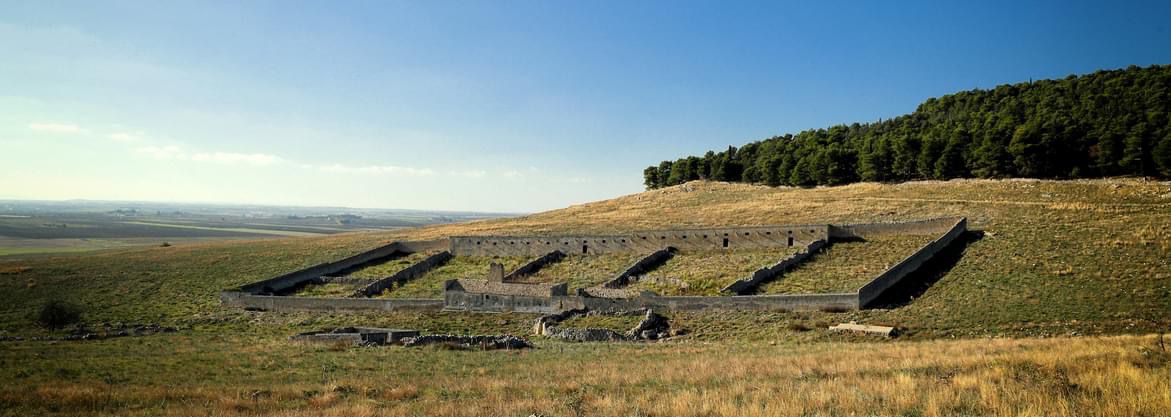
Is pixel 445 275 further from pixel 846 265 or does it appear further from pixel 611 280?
pixel 846 265

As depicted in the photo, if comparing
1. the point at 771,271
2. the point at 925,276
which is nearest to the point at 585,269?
the point at 771,271

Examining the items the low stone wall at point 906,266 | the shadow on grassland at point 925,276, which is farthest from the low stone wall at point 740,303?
the shadow on grassland at point 925,276

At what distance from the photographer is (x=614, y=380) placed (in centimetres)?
Answer: 1471

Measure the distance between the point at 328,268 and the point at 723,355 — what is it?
119 ft

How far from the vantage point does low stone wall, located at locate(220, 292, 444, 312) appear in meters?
33.6

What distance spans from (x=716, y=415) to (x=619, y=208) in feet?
251

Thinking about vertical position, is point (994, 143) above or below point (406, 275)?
above

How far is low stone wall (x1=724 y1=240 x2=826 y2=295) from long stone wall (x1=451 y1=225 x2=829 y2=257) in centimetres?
251

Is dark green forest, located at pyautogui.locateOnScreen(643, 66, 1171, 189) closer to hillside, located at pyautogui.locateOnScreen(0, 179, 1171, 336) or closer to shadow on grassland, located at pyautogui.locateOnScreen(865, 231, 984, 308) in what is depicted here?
hillside, located at pyautogui.locateOnScreen(0, 179, 1171, 336)

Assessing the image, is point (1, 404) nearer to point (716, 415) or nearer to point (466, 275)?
point (716, 415)

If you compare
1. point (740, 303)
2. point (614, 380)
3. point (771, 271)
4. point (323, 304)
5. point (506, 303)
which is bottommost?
point (323, 304)

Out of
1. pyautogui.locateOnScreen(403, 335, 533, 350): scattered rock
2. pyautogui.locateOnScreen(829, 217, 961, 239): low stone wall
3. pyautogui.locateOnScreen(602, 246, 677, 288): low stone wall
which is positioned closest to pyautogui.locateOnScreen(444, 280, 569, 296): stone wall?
pyautogui.locateOnScreen(602, 246, 677, 288): low stone wall

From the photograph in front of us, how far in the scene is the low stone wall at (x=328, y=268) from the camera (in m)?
41.9

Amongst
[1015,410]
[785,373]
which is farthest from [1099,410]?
[785,373]
